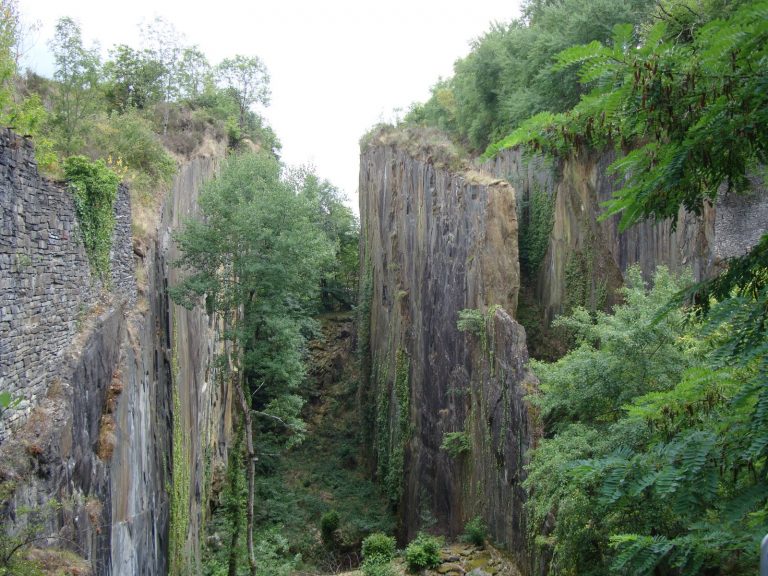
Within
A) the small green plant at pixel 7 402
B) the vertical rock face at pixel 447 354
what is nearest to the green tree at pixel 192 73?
the vertical rock face at pixel 447 354

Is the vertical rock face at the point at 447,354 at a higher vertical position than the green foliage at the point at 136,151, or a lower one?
lower

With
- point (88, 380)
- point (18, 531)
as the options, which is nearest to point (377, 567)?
point (88, 380)

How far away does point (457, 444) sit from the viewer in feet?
59.2

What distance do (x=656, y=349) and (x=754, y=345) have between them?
23.1ft

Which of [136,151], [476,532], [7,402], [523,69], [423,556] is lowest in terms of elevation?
[423,556]

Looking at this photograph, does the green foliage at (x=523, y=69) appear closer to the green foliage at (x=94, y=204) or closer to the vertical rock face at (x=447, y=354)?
the vertical rock face at (x=447, y=354)

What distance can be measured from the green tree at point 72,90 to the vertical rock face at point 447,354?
9.46 m

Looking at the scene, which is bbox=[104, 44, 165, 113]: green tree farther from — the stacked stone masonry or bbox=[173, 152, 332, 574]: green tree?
the stacked stone masonry

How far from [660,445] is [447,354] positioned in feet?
52.3

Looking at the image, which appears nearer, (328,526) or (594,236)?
(594,236)

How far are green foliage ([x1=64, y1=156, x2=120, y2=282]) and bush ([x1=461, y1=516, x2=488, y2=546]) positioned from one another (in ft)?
31.1

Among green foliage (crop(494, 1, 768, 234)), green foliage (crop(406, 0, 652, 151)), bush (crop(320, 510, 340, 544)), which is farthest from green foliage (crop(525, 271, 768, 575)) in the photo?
green foliage (crop(406, 0, 652, 151))

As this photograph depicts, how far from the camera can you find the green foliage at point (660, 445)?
11.2 feet

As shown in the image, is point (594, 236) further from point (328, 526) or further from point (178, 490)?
point (178, 490)
